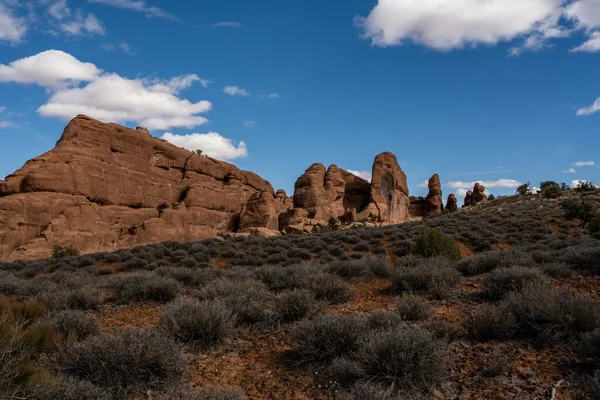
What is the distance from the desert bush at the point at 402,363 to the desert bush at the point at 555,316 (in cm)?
153

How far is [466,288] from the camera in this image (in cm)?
785

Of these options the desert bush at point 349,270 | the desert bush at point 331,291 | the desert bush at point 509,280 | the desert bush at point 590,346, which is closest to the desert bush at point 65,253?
the desert bush at point 349,270

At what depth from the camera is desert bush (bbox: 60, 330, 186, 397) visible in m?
3.53

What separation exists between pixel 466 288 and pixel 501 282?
99 centimetres

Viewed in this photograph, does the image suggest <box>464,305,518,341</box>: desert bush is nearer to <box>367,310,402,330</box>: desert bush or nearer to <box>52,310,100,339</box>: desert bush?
<box>367,310,402,330</box>: desert bush

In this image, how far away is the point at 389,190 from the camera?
239 feet

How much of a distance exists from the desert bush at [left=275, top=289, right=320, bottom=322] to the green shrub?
9576mm

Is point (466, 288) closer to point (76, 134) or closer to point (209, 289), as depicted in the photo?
point (209, 289)

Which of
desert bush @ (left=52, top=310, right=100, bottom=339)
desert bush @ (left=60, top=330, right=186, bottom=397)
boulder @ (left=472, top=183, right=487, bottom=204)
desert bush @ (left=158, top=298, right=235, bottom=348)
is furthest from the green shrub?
boulder @ (left=472, top=183, right=487, bottom=204)

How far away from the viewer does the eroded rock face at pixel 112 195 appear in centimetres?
3534

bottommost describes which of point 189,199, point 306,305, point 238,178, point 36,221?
point 306,305

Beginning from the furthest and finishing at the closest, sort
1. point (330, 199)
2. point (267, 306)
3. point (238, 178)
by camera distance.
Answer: point (330, 199) → point (238, 178) → point (267, 306)

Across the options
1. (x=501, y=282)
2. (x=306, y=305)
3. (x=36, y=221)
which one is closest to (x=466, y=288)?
(x=501, y=282)

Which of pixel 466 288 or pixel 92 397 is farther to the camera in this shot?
pixel 466 288
